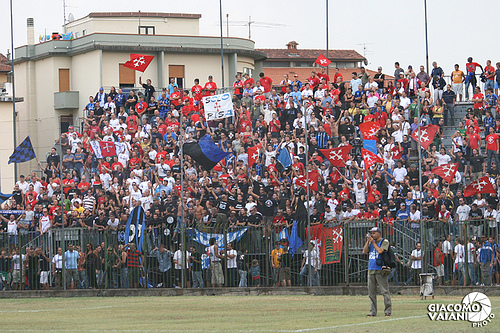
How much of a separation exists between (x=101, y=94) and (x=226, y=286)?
15784 millimetres

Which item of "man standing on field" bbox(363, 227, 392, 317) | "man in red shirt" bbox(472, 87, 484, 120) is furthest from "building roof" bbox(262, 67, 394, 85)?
"man standing on field" bbox(363, 227, 392, 317)

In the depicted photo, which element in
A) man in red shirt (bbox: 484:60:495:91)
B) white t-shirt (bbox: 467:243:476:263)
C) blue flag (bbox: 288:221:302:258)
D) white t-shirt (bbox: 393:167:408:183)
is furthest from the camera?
man in red shirt (bbox: 484:60:495:91)

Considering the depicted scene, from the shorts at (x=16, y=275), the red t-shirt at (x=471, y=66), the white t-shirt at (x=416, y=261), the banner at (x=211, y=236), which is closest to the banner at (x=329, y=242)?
the white t-shirt at (x=416, y=261)

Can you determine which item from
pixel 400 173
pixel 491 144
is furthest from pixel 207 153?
pixel 491 144

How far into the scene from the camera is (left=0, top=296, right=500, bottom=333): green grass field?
1552 centimetres

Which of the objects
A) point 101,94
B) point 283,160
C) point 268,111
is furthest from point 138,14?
point 283,160

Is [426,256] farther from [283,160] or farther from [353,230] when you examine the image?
[283,160]

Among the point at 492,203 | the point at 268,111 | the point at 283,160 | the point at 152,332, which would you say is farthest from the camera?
the point at 268,111

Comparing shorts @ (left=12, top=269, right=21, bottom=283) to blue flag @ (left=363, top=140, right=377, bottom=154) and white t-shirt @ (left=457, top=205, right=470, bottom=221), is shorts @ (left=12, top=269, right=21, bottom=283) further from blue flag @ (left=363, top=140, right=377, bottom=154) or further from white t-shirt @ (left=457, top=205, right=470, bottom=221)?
white t-shirt @ (left=457, top=205, right=470, bottom=221)

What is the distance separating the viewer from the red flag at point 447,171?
27047mm

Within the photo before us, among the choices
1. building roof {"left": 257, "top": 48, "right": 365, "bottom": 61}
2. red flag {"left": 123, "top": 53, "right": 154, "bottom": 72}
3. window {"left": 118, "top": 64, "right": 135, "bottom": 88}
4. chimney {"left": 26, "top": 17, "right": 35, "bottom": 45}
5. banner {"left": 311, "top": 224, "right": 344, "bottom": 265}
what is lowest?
banner {"left": 311, "top": 224, "right": 344, "bottom": 265}

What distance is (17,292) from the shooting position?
2845cm

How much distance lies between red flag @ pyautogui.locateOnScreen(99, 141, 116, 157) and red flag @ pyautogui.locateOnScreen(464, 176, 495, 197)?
45.1ft

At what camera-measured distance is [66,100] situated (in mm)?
55344
